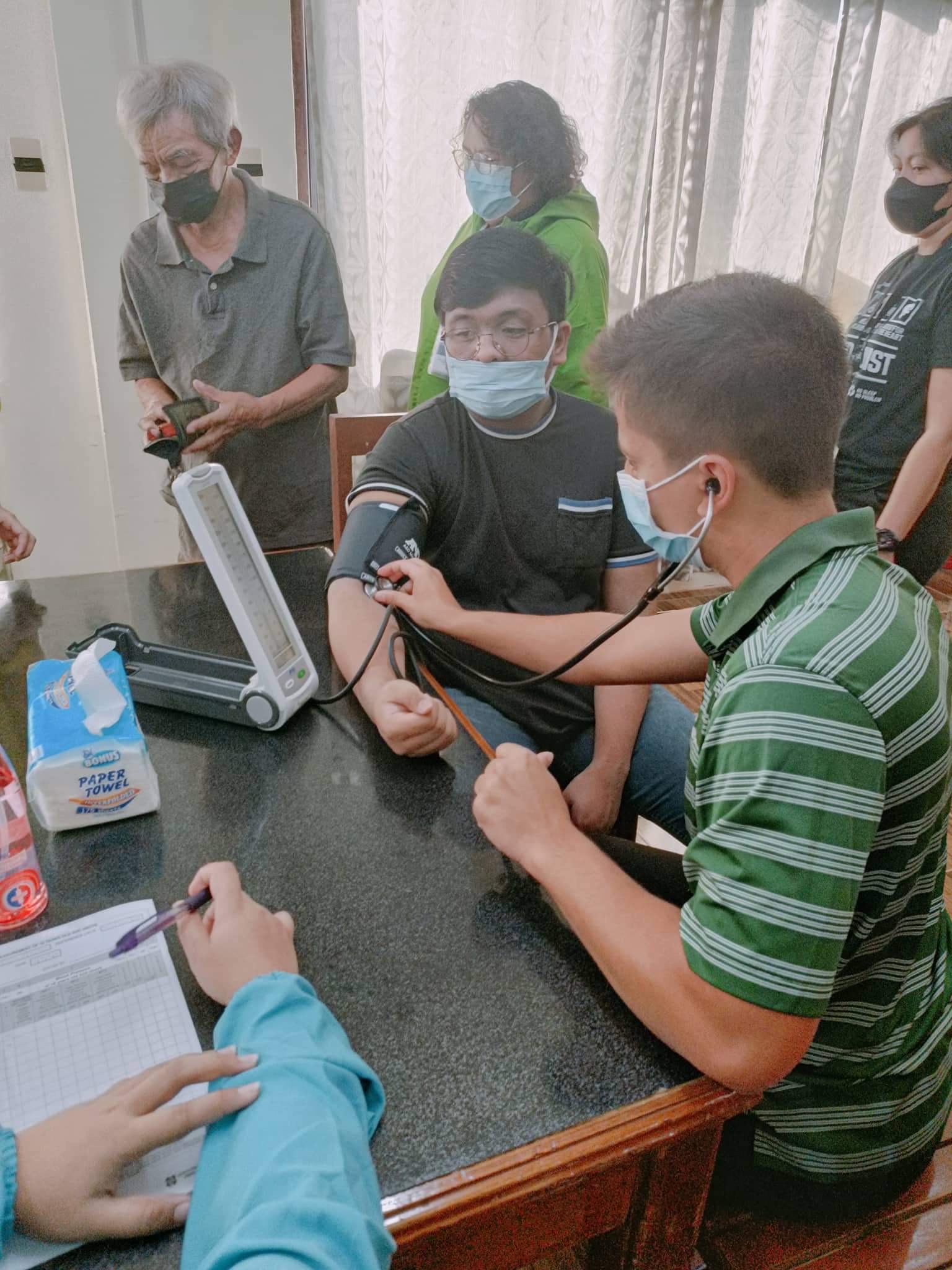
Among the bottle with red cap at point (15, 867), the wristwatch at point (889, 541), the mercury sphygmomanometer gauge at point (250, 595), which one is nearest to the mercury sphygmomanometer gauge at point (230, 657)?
the mercury sphygmomanometer gauge at point (250, 595)

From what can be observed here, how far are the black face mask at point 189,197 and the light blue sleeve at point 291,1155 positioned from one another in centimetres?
174

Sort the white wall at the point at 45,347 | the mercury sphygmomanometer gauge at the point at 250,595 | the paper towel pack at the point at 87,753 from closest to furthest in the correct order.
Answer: the paper towel pack at the point at 87,753 < the mercury sphygmomanometer gauge at the point at 250,595 < the white wall at the point at 45,347

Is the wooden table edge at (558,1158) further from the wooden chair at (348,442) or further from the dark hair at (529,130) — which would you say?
the dark hair at (529,130)

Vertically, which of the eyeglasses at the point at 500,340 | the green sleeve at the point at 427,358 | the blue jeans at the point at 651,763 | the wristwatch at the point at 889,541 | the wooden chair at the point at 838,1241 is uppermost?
the eyeglasses at the point at 500,340

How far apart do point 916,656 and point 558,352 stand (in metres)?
0.91

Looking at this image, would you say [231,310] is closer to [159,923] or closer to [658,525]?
[658,525]

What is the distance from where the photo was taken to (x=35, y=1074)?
1.89ft

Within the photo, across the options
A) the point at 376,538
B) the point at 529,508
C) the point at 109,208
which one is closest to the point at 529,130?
the point at 529,508

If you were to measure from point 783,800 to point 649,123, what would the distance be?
3107mm

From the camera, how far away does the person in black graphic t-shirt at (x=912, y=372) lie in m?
1.90

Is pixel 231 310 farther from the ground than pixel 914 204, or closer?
closer

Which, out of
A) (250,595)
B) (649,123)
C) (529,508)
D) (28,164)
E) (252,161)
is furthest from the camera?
(649,123)

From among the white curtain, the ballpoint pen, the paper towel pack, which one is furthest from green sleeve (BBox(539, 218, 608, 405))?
the ballpoint pen

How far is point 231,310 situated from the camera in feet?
6.25
